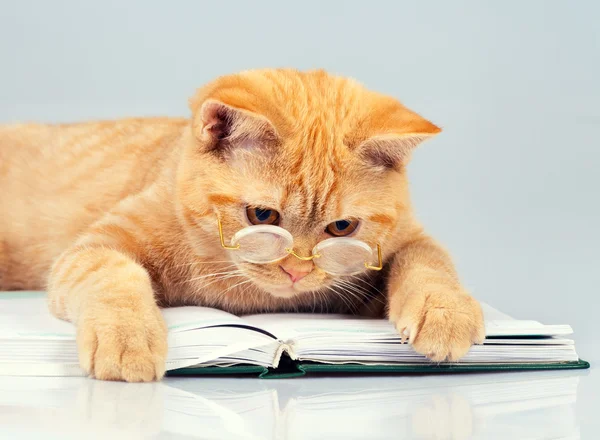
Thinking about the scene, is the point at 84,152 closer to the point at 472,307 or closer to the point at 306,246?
the point at 306,246

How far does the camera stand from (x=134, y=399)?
2.36 metres

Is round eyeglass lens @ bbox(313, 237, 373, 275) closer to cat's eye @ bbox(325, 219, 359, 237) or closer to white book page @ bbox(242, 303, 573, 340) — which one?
cat's eye @ bbox(325, 219, 359, 237)

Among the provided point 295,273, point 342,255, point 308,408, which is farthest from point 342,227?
point 308,408

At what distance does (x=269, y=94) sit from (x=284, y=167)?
0.92 ft

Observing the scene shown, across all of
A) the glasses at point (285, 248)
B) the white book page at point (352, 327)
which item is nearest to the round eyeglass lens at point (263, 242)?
the glasses at point (285, 248)

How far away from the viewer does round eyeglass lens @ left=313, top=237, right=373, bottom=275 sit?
2770 millimetres

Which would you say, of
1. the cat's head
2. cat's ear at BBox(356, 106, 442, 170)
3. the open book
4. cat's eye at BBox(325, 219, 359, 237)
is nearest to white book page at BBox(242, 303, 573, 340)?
the open book

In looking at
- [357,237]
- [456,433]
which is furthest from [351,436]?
[357,237]

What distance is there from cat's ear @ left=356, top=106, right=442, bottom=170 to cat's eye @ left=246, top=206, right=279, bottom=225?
327mm

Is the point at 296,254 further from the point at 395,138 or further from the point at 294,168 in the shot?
the point at 395,138

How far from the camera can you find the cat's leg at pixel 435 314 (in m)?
2.61

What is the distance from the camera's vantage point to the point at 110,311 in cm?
256

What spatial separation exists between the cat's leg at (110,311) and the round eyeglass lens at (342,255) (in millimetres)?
509

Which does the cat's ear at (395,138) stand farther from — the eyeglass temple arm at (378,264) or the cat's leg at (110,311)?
the cat's leg at (110,311)
